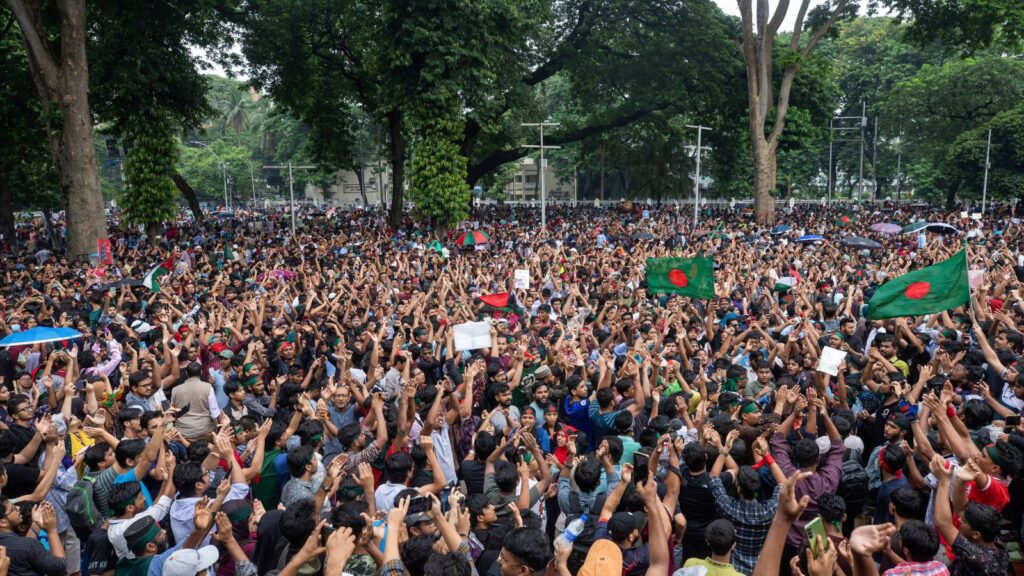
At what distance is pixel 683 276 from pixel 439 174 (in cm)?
1578

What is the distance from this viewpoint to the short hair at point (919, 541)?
129 inches

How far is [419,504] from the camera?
3.99 m

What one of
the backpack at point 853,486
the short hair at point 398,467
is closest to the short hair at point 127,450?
the short hair at point 398,467

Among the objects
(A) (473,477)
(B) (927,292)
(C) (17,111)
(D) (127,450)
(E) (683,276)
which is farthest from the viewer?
(C) (17,111)

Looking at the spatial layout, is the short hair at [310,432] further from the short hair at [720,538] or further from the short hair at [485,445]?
the short hair at [720,538]

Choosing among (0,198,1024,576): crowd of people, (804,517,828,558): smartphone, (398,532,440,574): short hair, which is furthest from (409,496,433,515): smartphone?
(804,517,828,558): smartphone

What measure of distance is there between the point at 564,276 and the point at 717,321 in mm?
4303

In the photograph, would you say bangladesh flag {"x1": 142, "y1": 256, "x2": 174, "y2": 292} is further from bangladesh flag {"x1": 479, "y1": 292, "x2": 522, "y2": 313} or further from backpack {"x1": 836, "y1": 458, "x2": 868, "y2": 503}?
backpack {"x1": 836, "y1": 458, "x2": 868, "y2": 503}

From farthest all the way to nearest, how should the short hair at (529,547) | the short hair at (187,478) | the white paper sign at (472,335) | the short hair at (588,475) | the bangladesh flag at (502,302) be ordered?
the bangladesh flag at (502,302), the white paper sign at (472,335), the short hair at (588,475), the short hair at (187,478), the short hair at (529,547)

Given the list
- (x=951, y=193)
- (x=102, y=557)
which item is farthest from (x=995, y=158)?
(x=102, y=557)

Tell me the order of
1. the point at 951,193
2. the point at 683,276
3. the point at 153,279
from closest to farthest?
1. the point at 683,276
2. the point at 153,279
3. the point at 951,193

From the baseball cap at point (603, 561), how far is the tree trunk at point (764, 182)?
28.3m

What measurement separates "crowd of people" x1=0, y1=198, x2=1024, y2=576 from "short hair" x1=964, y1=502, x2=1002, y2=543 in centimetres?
1

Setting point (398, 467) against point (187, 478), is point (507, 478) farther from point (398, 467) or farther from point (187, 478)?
point (187, 478)
